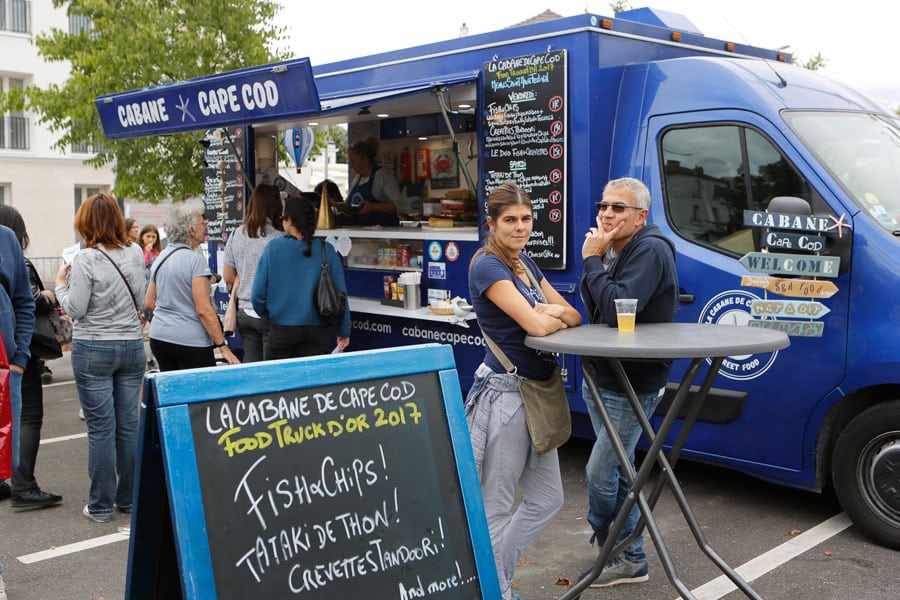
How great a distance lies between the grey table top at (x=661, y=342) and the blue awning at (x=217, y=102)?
2829 mm

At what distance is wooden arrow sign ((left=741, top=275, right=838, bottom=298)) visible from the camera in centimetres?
476

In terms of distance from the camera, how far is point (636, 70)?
571 centimetres

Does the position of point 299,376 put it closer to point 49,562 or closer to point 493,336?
point 493,336

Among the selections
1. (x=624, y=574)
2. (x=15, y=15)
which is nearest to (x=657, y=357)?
(x=624, y=574)

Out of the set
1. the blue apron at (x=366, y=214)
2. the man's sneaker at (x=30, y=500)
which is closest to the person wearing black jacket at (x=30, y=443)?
the man's sneaker at (x=30, y=500)

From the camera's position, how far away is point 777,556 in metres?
4.68

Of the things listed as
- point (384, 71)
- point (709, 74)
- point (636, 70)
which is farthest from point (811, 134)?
point (384, 71)

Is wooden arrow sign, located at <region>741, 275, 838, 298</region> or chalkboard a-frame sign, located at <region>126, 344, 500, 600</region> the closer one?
chalkboard a-frame sign, located at <region>126, 344, 500, 600</region>

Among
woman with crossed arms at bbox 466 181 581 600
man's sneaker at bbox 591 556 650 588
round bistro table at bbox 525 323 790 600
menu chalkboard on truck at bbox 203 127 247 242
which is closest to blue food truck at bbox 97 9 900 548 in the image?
man's sneaker at bbox 591 556 650 588

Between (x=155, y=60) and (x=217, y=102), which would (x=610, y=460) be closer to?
(x=217, y=102)

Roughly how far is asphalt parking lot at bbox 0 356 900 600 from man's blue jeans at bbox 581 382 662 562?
374mm

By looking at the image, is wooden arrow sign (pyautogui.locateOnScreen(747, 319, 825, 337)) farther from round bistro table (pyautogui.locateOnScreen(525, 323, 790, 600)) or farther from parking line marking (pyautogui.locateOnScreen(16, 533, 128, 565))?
parking line marking (pyautogui.locateOnScreen(16, 533, 128, 565))

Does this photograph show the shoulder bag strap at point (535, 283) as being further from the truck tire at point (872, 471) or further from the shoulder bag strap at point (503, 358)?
the truck tire at point (872, 471)

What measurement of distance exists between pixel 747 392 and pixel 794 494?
3.38 ft
